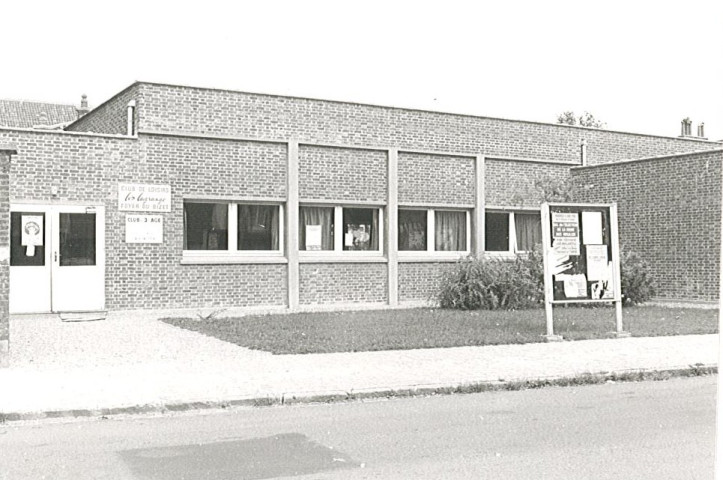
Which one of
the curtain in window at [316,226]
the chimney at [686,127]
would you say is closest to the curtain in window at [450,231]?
the curtain in window at [316,226]

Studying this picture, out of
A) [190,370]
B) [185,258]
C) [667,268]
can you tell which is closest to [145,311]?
[185,258]

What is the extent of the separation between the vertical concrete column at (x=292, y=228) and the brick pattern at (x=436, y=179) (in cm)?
287

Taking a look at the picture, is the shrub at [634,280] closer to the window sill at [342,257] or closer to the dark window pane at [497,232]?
the dark window pane at [497,232]

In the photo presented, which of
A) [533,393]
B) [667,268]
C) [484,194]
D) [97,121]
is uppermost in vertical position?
[97,121]

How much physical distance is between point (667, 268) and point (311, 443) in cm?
1594

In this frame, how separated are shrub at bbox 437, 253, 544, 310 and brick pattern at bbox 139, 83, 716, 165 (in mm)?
3945

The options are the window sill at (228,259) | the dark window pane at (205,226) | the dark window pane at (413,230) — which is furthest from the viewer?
the dark window pane at (413,230)

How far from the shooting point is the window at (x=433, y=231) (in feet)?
66.6

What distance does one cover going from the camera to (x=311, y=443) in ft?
21.2

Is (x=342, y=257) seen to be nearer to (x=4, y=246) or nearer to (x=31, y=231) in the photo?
(x=31, y=231)

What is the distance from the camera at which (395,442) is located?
21.3 feet

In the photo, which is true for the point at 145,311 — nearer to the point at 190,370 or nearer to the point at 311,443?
the point at 190,370

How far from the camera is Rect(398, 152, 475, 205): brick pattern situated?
20.1m

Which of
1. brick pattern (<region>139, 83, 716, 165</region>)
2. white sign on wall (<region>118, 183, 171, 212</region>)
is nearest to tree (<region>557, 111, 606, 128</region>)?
brick pattern (<region>139, 83, 716, 165</region>)
